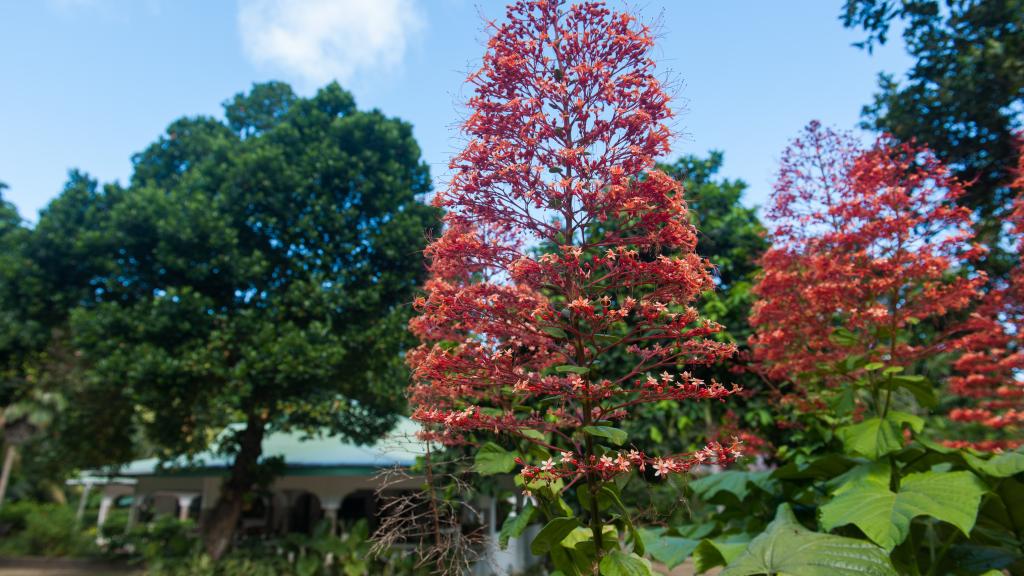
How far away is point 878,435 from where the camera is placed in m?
3.14

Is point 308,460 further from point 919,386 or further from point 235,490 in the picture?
point 919,386

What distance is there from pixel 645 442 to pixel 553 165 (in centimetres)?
606

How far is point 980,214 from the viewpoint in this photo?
8539 mm

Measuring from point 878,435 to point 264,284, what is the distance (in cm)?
1147

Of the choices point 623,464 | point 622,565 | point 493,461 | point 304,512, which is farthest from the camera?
point 304,512

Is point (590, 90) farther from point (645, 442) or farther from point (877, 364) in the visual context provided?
point (645, 442)

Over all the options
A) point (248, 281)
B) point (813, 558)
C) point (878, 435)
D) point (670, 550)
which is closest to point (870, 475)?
point (878, 435)

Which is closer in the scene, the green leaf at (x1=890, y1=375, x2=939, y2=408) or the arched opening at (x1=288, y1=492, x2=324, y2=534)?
the green leaf at (x1=890, y1=375, x2=939, y2=408)

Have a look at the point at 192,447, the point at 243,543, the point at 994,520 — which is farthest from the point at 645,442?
the point at 243,543

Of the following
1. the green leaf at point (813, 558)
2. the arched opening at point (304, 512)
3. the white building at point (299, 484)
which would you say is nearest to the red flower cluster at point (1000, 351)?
the green leaf at point (813, 558)

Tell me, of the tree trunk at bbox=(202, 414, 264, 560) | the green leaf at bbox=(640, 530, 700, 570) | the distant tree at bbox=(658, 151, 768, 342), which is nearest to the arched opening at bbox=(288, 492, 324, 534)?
the tree trunk at bbox=(202, 414, 264, 560)

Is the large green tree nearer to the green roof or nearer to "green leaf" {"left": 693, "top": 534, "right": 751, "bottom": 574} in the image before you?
the green roof

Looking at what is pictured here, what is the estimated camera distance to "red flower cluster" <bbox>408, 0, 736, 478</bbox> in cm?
219

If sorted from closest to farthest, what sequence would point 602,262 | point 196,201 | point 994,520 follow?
1. point 602,262
2. point 994,520
3. point 196,201
